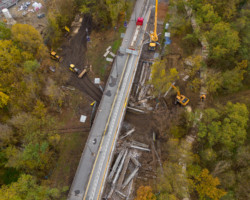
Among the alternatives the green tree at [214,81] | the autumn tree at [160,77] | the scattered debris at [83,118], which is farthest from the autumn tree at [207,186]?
the scattered debris at [83,118]

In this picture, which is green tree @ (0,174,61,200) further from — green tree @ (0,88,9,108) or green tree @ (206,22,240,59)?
green tree @ (206,22,240,59)

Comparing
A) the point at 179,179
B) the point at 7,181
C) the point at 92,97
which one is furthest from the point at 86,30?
the point at 179,179

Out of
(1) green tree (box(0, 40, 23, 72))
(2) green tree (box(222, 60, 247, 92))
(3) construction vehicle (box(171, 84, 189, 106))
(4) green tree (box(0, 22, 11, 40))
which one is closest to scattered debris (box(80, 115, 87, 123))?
(1) green tree (box(0, 40, 23, 72))

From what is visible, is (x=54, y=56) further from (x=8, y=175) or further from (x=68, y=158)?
(x=8, y=175)

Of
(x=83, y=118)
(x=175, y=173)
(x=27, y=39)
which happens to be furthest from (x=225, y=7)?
(x=27, y=39)

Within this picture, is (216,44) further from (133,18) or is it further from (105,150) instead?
(105,150)

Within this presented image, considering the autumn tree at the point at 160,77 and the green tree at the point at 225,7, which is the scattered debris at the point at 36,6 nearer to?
the autumn tree at the point at 160,77
